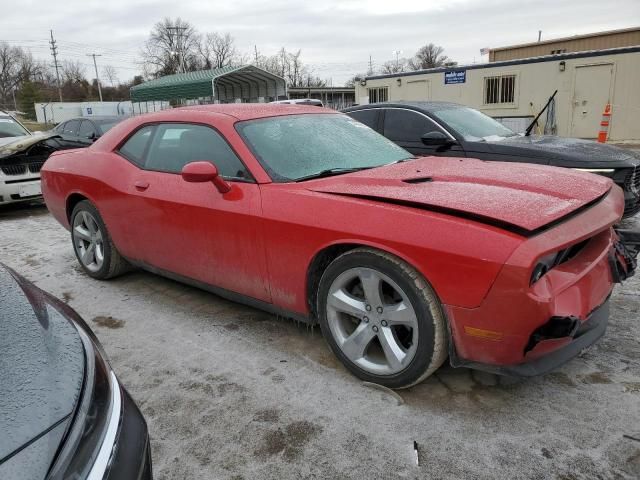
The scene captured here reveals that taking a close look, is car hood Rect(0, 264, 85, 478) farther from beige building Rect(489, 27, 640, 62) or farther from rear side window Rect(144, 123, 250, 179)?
beige building Rect(489, 27, 640, 62)

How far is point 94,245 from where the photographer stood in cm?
447

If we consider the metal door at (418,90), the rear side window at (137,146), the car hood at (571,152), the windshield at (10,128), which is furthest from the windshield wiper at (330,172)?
the metal door at (418,90)

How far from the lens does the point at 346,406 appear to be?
252 centimetres

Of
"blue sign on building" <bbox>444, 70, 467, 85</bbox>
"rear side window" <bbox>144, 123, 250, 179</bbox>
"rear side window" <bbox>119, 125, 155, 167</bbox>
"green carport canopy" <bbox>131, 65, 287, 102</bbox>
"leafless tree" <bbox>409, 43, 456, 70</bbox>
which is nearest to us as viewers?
Result: "rear side window" <bbox>144, 123, 250, 179</bbox>

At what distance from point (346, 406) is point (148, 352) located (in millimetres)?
1394

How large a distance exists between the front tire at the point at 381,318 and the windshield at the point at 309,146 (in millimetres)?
764

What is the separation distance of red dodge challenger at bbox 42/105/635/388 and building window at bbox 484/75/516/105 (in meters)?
14.6

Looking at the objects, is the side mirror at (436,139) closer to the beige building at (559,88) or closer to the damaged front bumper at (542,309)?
the damaged front bumper at (542,309)

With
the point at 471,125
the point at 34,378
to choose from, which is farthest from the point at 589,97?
the point at 34,378

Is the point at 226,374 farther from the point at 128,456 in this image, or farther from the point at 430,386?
the point at 128,456

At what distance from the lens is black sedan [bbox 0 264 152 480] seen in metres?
1.20

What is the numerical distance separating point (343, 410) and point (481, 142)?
13.0 ft

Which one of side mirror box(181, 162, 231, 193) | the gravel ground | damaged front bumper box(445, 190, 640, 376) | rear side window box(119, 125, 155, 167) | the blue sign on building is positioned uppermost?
the blue sign on building

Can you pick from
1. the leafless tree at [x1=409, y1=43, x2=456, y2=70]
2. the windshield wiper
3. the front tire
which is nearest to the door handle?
the windshield wiper
